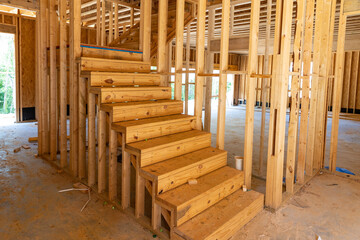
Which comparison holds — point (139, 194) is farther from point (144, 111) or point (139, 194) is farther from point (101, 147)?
point (144, 111)

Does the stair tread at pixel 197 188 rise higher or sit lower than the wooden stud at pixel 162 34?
lower

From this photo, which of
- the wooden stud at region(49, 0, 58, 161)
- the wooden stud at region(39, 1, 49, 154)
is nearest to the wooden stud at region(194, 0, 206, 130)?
the wooden stud at region(49, 0, 58, 161)

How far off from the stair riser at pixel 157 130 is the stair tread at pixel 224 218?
1.03m

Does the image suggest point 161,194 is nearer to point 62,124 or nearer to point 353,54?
point 62,124

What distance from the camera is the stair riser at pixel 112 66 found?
3.49 metres

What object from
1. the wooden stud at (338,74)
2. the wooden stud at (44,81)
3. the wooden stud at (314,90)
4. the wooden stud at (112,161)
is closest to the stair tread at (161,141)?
the wooden stud at (112,161)

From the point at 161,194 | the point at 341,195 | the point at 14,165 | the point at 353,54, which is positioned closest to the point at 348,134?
the point at 341,195

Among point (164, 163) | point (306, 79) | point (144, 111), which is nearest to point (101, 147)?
point (144, 111)

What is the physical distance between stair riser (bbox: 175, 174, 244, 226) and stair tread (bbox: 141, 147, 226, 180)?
1.12 ft

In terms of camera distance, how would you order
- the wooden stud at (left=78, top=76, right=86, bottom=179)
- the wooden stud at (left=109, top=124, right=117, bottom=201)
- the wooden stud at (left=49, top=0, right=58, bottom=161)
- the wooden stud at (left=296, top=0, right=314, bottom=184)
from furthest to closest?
the wooden stud at (left=49, top=0, right=58, bottom=161)
the wooden stud at (left=78, top=76, right=86, bottom=179)
the wooden stud at (left=296, top=0, right=314, bottom=184)
the wooden stud at (left=109, top=124, right=117, bottom=201)

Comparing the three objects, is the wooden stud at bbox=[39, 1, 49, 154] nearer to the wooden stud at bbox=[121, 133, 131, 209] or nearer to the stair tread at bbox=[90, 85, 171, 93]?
the stair tread at bbox=[90, 85, 171, 93]

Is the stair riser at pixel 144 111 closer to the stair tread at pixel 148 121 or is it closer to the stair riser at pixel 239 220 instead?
the stair tread at pixel 148 121

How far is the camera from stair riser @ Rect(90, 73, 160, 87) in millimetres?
3299

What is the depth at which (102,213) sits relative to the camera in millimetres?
2844
